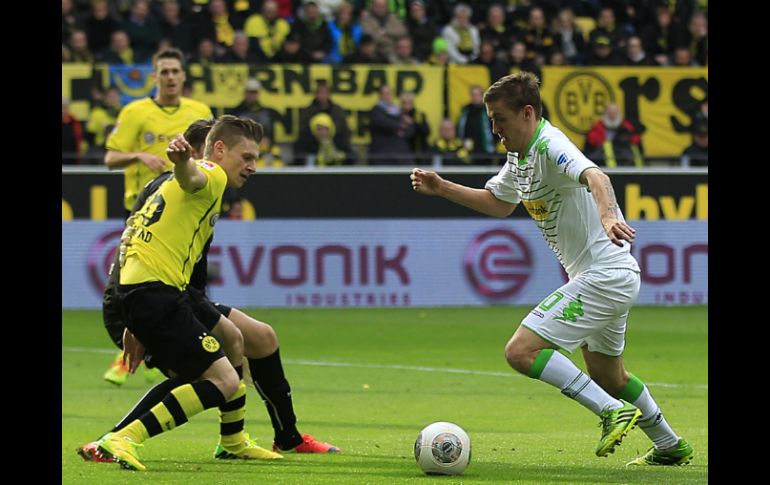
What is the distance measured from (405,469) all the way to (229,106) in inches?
507

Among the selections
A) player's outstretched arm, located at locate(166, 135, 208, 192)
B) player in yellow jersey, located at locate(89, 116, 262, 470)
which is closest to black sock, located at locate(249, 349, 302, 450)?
player in yellow jersey, located at locate(89, 116, 262, 470)

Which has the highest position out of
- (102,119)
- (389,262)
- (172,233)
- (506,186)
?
(102,119)

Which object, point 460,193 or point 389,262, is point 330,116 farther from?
point 460,193

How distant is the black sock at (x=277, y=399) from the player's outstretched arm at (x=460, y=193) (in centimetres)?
137

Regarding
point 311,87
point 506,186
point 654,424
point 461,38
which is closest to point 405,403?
point 506,186

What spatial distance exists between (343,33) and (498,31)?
2.60 m

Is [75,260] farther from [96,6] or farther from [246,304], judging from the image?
[96,6]

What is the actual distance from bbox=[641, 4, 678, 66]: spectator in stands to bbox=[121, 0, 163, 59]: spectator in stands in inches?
323

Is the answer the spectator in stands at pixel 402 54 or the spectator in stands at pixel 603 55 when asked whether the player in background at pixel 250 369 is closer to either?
the spectator in stands at pixel 402 54

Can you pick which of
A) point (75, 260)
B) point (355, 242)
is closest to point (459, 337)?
point (355, 242)

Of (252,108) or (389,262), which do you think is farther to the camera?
(252,108)

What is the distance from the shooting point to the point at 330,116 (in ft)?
62.5

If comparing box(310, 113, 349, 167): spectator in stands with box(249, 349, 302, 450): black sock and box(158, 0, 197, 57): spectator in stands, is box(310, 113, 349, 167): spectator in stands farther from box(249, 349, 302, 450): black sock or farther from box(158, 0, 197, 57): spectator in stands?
box(249, 349, 302, 450): black sock

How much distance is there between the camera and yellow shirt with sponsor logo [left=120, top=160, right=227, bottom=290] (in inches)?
270
